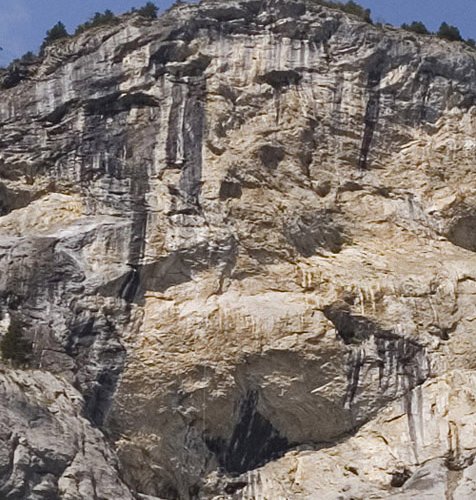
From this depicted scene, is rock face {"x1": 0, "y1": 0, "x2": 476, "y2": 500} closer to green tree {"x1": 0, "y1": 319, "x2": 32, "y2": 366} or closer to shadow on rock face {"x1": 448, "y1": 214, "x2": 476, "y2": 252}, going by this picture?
shadow on rock face {"x1": 448, "y1": 214, "x2": 476, "y2": 252}

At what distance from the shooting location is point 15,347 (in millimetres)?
30156

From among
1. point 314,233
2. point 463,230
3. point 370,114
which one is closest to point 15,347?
point 314,233

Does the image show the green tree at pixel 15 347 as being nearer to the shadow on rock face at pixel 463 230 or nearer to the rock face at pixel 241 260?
the rock face at pixel 241 260

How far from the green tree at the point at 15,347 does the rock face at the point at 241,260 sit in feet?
0.93

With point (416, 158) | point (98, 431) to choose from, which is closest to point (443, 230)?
point (416, 158)

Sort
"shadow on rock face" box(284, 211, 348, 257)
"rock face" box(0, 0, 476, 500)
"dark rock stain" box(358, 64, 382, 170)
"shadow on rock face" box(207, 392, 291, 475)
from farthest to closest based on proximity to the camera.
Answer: "dark rock stain" box(358, 64, 382, 170)
"shadow on rock face" box(284, 211, 348, 257)
"shadow on rock face" box(207, 392, 291, 475)
"rock face" box(0, 0, 476, 500)

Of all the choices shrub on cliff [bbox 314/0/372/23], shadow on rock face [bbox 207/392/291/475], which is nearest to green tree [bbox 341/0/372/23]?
shrub on cliff [bbox 314/0/372/23]

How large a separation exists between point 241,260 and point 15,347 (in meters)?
5.70

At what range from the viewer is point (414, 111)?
1410 inches

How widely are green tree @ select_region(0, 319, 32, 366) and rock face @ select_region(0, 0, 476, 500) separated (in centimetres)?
28

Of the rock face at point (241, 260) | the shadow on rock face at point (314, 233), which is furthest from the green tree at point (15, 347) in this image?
the shadow on rock face at point (314, 233)

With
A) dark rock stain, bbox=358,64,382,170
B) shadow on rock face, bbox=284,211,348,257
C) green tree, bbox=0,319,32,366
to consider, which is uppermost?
dark rock stain, bbox=358,64,382,170

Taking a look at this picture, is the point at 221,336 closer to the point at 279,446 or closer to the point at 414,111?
the point at 279,446

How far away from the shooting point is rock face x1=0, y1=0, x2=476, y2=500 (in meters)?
29.9
